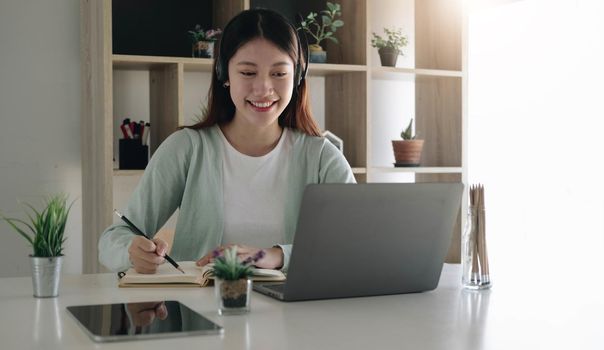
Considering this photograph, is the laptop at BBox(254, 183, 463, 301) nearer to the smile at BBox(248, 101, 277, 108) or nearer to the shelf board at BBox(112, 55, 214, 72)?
the smile at BBox(248, 101, 277, 108)

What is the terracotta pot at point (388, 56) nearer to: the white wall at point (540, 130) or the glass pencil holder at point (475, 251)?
the white wall at point (540, 130)

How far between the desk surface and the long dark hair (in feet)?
2.54

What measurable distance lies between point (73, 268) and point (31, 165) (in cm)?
49

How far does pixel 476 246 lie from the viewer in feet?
5.87

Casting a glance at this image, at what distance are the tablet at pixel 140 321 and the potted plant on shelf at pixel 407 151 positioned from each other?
99.0 inches

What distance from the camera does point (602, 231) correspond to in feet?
12.0

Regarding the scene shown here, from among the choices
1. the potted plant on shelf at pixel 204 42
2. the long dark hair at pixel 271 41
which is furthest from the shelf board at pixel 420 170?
the long dark hair at pixel 271 41

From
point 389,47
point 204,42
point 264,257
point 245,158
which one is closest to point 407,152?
point 389,47

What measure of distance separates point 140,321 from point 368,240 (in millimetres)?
504

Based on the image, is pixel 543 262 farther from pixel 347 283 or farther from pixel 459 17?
pixel 347 283

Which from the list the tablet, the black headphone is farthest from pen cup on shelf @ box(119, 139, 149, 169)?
the tablet

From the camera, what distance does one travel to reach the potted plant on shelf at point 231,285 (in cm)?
146

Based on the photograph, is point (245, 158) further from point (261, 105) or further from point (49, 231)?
point (49, 231)

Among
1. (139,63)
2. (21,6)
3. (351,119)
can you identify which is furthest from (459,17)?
(21,6)
